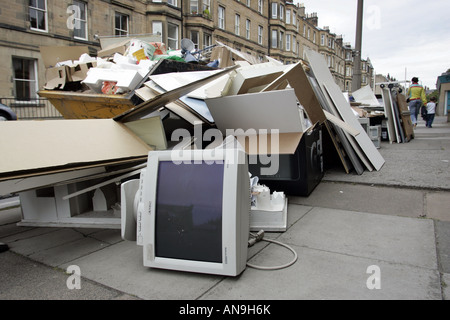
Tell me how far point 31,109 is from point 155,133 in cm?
1276

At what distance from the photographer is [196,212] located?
1864mm

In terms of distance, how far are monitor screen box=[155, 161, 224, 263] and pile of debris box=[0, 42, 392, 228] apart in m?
0.77

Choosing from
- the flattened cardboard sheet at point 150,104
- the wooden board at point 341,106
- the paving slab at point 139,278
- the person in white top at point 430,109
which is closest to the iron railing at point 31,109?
the wooden board at point 341,106

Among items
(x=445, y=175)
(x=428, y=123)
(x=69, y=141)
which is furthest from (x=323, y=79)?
(x=428, y=123)

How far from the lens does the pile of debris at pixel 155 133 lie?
2.32 meters

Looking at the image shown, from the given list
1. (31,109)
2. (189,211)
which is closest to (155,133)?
(189,211)

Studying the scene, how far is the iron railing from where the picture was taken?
12648 mm

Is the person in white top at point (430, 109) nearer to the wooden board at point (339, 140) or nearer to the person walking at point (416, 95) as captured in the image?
the person walking at point (416, 95)

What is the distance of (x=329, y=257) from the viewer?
2039 millimetres

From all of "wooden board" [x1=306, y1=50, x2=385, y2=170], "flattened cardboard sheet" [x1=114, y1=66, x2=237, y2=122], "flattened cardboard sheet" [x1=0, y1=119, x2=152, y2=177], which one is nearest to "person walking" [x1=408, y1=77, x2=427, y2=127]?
"wooden board" [x1=306, y1=50, x2=385, y2=170]

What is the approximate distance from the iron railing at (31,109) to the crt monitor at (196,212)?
1242cm

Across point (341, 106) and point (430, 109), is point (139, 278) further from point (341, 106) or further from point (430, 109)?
point (430, 109)

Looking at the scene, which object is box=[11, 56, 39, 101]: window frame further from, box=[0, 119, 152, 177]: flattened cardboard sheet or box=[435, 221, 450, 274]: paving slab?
box=[435, 221, 450, 274]: paving slab
